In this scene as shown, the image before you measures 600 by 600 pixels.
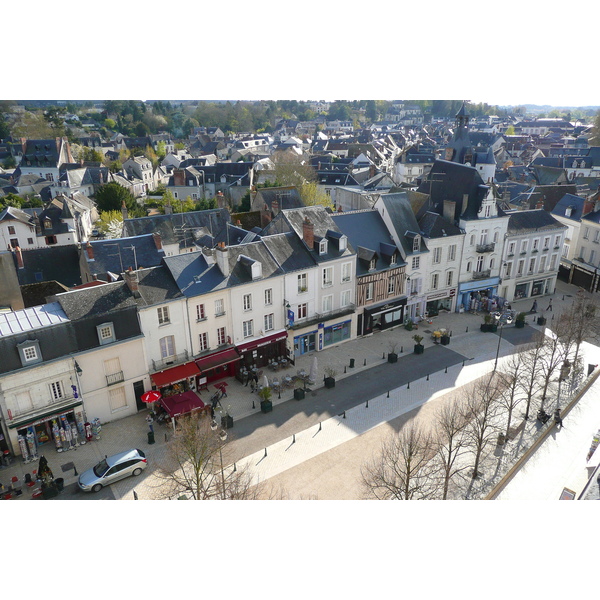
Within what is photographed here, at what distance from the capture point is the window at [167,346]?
24.4 m

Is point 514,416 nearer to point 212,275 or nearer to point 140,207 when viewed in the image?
point 212,275

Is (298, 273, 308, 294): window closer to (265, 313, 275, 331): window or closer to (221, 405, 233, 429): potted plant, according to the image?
(265, 313, 275, 331): window

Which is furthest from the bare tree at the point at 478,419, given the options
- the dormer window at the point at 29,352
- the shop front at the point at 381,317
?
the dormer window at the point at 29,352

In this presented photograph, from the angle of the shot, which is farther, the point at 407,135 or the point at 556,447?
the point at 407,135

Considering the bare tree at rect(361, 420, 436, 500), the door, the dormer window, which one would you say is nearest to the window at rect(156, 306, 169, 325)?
the door

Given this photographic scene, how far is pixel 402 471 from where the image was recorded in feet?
55.4

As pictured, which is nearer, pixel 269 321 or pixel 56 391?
pixel 56 391

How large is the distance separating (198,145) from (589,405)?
10935 cm

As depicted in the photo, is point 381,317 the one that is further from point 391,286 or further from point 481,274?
point 481,274

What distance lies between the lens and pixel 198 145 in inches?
4592

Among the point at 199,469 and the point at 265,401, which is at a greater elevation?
the point at 199,469

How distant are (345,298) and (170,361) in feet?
39.3

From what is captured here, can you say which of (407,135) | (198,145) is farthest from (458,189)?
(407,135)

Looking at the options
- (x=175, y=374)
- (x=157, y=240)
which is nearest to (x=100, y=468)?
(x=175, y=374)
